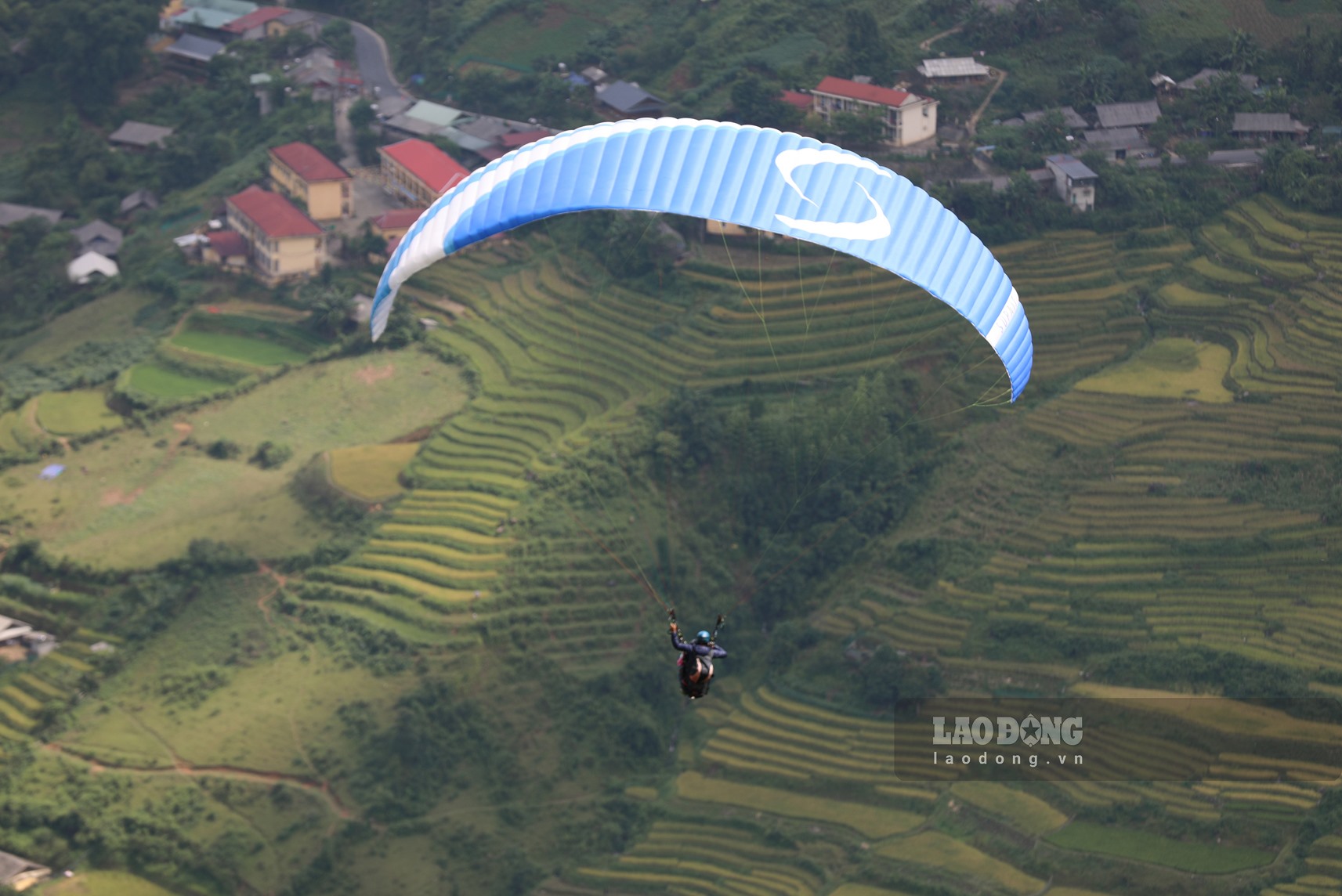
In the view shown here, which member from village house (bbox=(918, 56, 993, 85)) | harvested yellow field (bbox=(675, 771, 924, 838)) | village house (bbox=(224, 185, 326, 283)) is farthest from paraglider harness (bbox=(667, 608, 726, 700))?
village house (bbox=(918, 56, 993, 85))

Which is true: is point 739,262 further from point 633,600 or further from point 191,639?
point 191,639

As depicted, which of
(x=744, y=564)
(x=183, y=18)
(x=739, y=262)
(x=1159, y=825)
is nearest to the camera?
(x=1159, y=825)

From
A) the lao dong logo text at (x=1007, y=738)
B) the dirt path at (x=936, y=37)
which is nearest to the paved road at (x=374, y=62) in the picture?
the dirt path at (x=936, y=37)

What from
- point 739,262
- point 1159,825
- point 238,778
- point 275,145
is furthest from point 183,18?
point 1159,825

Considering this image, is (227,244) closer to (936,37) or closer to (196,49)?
(196,49)

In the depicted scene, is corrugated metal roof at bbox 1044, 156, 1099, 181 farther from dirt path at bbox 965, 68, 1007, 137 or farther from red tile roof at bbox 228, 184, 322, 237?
red tile roof at bbox 228, 184, 322, 237

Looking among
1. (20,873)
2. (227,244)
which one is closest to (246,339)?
(227,244)

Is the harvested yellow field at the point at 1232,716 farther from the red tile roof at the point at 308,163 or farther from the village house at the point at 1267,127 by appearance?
the red tile roof at the point at 308,163
